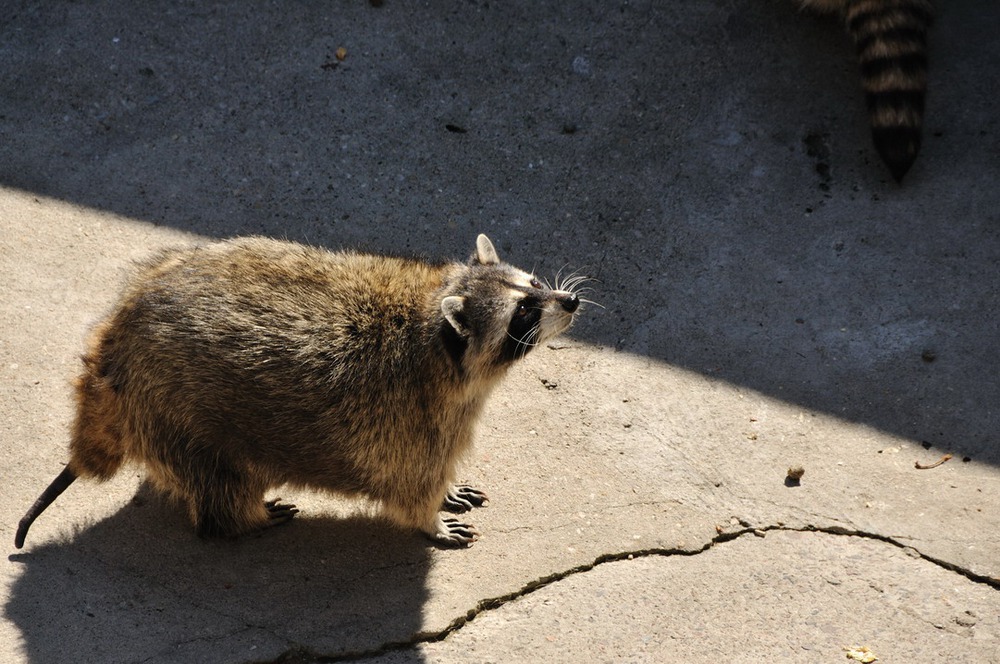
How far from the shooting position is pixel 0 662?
3.59 metres

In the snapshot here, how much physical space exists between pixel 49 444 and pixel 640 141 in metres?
3.46

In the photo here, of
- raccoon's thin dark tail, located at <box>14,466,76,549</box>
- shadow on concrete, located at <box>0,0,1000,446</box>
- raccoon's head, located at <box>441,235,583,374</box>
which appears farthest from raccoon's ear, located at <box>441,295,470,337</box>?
raccoon's thin dark tail, located at <box>14,466,76,549</box>

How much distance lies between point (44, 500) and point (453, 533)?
5.20 ft

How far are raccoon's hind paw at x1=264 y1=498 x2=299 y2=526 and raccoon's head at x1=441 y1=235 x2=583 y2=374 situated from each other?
1.00m

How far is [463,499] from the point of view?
4414mm

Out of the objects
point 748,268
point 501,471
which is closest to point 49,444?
Answer: point 501,471

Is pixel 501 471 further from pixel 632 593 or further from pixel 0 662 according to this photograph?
pixel 0 662

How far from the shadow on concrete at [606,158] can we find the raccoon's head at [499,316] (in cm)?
95

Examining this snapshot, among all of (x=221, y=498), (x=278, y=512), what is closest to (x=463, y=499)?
(x=278, y=512)

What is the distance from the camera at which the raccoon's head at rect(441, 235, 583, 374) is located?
13.3 feet

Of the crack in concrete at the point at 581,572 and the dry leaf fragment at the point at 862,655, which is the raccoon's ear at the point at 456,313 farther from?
the dry leaf fragment at the point at 862,655

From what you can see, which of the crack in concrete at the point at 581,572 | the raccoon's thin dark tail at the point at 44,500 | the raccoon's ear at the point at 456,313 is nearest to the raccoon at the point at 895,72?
the crack in concrete at the point at 581,572

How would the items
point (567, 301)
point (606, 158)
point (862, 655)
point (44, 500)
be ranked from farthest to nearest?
point (606, 158)
point (567, 301)
point (44, 500)
point (862, 655)

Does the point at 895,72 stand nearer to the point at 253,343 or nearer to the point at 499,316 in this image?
the point at 499,316
